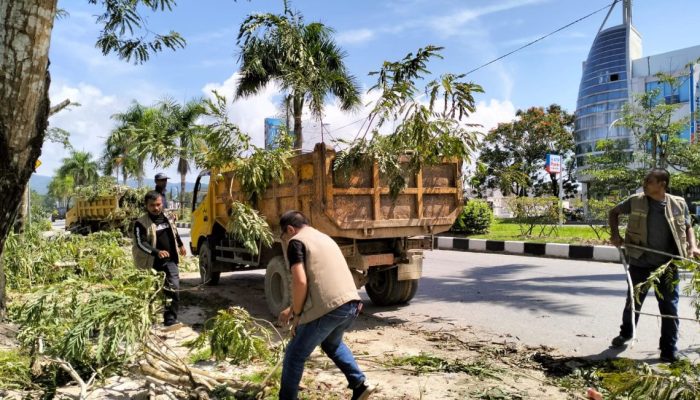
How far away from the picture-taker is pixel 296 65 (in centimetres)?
871

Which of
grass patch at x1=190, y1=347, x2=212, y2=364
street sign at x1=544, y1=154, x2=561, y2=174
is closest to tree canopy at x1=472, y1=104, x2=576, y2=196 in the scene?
street sign at x1=544, y1=154, x2=561, y2=174

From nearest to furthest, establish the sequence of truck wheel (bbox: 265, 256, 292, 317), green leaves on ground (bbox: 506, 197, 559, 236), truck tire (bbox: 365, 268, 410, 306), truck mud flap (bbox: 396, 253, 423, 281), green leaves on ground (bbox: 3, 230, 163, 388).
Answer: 1. green leaves on ground (bbox: 3, 230, 163, 388)
2. truck wheel (bbox: 265, 256, 292, 317)
3. truck mud flap (bbox: 396, 253, 423, 281)
4. truck tire (bbox: 365, 268, 410, 306)
5. green leaves on ground (bbox: 506, 197, 559, 236)

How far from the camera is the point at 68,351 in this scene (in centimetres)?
351

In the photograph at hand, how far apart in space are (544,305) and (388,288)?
1.97 metres

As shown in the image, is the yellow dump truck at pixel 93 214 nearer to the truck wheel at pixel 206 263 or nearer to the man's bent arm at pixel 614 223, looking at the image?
the truck wheel at pixel 206 263

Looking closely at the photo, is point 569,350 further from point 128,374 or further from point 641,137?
point 641,137

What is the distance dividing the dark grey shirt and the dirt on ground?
1.10 meters

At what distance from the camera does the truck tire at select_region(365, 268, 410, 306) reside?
701 centimetres

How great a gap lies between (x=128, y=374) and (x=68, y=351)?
2.25ft

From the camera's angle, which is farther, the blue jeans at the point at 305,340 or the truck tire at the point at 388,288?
the truck tire at the point at 388,288

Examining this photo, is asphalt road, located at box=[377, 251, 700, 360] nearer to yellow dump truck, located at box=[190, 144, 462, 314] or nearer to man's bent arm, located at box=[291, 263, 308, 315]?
yellow dump truck, located at box=[190, 144, 462, 314]

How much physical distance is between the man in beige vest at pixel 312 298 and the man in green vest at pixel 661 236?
8.53 feet

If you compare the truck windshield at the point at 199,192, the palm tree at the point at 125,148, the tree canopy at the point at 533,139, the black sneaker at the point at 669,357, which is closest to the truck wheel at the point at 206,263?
the truck windshield at the point at 199,192

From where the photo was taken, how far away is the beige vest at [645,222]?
14.5ft
